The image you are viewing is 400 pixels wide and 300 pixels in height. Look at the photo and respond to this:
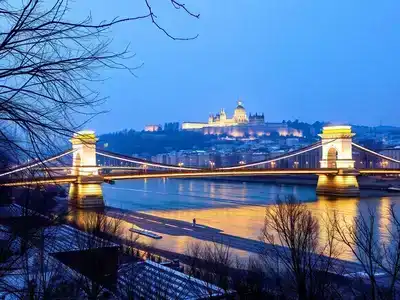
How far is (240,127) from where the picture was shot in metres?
75.5

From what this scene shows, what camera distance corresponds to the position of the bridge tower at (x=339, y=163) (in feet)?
70.1

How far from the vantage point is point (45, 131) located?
1.04 m

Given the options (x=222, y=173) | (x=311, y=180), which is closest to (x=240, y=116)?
(x=311, y=180)

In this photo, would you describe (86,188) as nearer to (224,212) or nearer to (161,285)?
(224,212)

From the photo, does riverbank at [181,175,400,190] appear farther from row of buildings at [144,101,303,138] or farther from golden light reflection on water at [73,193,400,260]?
row of buildings at [144,101,303,138]

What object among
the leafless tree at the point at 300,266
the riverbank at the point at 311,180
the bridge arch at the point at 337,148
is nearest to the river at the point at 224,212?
the bridge arch at the point at 337,148

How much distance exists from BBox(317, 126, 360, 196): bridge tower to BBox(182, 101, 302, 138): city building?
161ft

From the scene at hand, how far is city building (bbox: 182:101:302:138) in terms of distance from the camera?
75250 millimetres

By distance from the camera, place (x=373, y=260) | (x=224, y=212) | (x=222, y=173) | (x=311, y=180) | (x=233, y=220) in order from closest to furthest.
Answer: (x=373, y=260), (x=233, y=220), (x=224, y=212), (x=222, y=173), (x=311, y=180)

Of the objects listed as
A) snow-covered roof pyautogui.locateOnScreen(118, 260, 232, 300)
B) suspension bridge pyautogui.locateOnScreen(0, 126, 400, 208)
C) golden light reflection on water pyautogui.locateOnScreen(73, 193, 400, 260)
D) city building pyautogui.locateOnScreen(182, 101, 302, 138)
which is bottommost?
golden light reflection on water pyautogui.locateOnScreen(73, 193, 400, 260)

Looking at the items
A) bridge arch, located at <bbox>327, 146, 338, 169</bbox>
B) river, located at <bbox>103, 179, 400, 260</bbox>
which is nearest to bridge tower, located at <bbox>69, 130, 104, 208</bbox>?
river, located at <bbox>103, 179, 400, 260</bbox>

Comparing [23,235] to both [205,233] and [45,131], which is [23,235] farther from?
[205,233]

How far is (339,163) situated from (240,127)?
52628mm

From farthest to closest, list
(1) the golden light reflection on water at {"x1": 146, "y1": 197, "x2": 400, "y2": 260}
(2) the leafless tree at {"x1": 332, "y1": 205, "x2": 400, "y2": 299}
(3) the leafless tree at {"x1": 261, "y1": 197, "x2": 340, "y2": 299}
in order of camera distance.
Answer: (1) the golden light reflection on water at {"x1": 146, "y1": 197, "x2": 400, "y2": 260} → (3) the leafless tree at {"x1": 261, "y1": 197, "x2": 340, "y2": 299} → (2) the leafless tree at {"x1": 332, "y1": 205, "x2": 400, "y2": 299}
